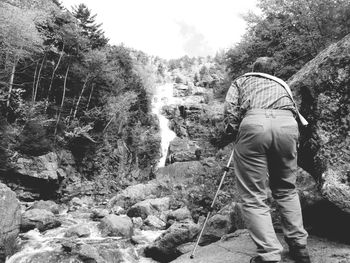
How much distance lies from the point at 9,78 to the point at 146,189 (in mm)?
11075

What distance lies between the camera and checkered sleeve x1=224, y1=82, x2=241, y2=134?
284 cm

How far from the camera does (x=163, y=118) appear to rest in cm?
3500

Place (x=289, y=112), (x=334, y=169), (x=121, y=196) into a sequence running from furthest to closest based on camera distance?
(x=121, y=196)
(x=334, y=169)
(x=289, y=112)

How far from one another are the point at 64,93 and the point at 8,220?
636 inches

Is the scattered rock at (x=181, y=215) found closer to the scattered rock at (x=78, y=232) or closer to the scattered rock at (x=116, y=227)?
the scattered rock at (x=116, y=227)

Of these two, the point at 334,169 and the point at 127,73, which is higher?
the point at 127,73

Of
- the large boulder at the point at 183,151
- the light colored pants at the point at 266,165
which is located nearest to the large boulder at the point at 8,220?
the light colored pants at the point at 266,165

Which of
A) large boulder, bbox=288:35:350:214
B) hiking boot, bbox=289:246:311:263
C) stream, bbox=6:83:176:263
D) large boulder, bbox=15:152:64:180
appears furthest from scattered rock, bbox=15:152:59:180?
hiking boot, bbox=289:246:311:263

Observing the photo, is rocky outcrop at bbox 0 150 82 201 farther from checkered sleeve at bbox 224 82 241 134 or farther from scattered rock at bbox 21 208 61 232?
checkered sleeve at bbox 224 82 241 134

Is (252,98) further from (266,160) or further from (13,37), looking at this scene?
(13,37)

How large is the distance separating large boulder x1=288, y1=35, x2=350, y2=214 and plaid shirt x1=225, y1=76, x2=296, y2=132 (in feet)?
2.54

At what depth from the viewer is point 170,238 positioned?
597 cm

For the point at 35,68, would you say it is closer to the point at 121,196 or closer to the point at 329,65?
the point at 121,196

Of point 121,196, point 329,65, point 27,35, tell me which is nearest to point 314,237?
point 329,65
